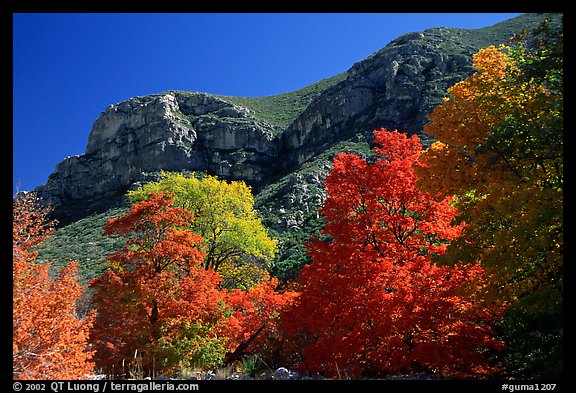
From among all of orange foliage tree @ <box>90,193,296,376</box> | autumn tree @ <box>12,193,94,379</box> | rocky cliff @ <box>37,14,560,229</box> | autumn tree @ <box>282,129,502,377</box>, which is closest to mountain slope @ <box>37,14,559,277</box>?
rocky cliff @ <box>37,14,560,229</box>

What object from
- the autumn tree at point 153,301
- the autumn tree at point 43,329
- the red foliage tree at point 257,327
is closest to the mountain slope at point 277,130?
the red foliage tree at point 257,327

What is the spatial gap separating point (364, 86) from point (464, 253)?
79.3 meters

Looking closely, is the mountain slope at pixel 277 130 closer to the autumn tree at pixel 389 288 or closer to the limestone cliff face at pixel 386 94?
the limestone cliff face at pixel 386 94

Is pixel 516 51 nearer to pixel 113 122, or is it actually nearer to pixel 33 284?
pixel 33 284

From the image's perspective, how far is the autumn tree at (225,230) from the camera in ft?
84.8

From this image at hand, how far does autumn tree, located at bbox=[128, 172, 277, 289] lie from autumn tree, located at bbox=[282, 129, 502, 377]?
14.4 meters

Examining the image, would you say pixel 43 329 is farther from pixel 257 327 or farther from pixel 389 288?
pixel 389 288

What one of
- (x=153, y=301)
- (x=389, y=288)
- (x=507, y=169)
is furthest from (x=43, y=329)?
(x=507, y=169)

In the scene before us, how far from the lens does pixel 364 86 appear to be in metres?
82.3

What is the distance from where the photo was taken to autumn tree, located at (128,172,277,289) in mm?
25844

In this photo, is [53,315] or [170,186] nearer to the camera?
[53,315]

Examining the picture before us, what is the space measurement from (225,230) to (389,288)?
17.5 meters

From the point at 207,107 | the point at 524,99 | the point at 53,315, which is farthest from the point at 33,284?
the point at 207,107

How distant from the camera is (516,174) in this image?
306 inches
